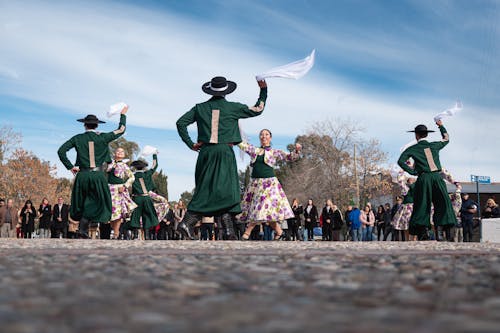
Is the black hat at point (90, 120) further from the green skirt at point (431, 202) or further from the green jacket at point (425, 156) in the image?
the green skirt at point (431, 202)

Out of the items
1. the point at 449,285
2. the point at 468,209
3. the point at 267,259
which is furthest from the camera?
the point at 468,209

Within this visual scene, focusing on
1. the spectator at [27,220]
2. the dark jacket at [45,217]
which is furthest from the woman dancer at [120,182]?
the spectator at [27,220]

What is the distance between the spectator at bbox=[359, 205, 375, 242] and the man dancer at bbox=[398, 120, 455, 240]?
1079cm

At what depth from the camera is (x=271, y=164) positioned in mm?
11531

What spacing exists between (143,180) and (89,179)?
5.99 m

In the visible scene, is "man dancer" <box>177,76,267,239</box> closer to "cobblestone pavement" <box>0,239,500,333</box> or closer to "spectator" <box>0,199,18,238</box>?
"cobblestone pavement" <box>0,239,500,333</box>

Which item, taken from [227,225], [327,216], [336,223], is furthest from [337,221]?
[227,225]

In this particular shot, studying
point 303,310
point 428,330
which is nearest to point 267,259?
point 303,310

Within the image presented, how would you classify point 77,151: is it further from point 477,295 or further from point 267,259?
point 477,295

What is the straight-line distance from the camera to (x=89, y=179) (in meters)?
11.3

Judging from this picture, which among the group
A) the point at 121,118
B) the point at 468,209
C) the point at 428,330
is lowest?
the point at 428,330

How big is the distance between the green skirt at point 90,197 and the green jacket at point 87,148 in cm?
19

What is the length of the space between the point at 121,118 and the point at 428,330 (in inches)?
410

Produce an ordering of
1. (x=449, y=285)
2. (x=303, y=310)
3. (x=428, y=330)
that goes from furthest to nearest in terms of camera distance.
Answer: (x=449, y=285), (x=303, y=310), (x=428, y=330)
